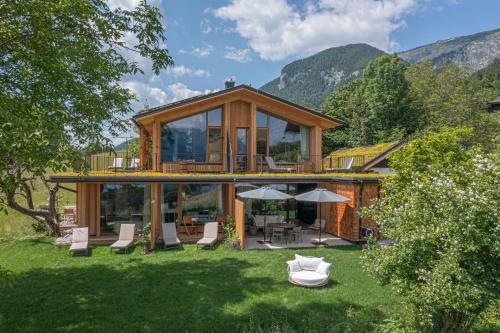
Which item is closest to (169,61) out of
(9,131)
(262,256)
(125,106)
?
(125,106)

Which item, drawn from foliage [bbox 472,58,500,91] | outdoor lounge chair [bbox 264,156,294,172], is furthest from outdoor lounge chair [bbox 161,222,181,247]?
foliage [bbox 472,58,500,91]

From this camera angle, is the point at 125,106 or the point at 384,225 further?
the point at 125,106

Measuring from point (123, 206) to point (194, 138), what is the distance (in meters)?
5.32

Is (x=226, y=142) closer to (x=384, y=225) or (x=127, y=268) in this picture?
(x=127, y=268)

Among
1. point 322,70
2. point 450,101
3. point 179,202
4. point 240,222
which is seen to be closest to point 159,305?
point 240,222

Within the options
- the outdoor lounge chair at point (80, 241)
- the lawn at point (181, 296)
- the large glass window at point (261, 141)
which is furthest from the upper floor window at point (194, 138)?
the lawn at point (181, 296)

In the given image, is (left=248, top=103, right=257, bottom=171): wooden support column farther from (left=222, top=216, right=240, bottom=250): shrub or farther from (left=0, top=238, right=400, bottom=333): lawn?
(left=0, top=238, right=400, bottom=333): lawn

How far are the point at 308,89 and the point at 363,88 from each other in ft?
370

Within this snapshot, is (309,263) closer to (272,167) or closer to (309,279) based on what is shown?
(309,279)

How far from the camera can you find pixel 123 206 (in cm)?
1659

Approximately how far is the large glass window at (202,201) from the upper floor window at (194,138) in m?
1.70

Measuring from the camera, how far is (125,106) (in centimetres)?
982

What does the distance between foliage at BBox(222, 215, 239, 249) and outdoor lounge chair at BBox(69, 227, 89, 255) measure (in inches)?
235

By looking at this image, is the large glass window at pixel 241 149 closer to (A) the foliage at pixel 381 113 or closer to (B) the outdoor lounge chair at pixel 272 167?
(B) the outdoor lounge chair at pixel 272 167
